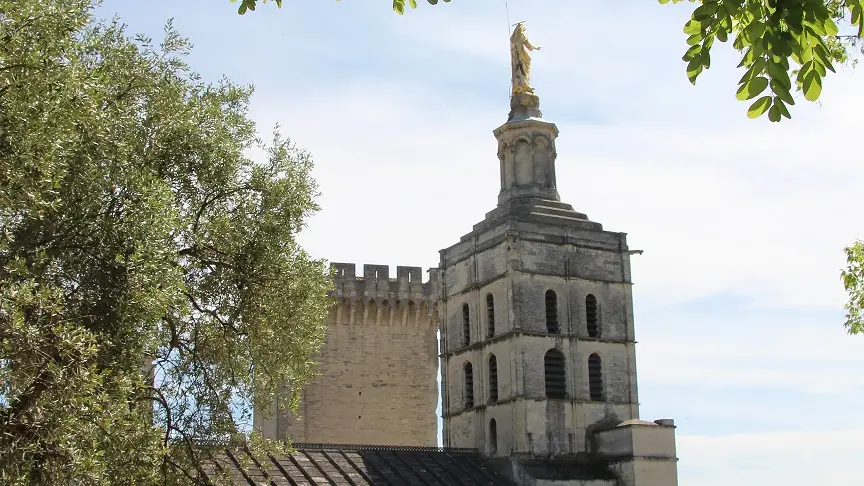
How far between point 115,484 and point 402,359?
25.7 m

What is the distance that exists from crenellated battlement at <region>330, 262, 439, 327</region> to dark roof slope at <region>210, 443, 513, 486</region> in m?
11.3

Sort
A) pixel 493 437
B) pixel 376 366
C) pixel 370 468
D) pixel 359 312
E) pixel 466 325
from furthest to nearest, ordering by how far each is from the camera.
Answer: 1. pixel 359 312
2. pixel 376 366
3. pixel 466 325
4. pixel 493 437
5. pixel 370 468

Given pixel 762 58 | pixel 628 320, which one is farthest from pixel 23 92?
pixel 628 320

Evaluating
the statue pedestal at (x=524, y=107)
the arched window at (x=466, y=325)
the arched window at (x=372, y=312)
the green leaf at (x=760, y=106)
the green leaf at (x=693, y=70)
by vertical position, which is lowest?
the green leaf at (x=760, y=106)

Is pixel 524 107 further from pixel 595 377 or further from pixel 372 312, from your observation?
pixel 372 312

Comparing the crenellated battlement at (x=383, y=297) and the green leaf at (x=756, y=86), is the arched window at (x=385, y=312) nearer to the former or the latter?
the crenellated battlement at (x=383, y=297)

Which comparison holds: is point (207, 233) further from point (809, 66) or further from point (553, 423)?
point (553, 423)

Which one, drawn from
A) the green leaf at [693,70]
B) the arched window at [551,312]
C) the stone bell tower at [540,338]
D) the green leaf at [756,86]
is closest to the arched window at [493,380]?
the stone bell tower at [540,338]

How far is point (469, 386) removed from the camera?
30797 mm

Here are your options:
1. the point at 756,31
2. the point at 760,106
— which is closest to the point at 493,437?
the point at 760,106

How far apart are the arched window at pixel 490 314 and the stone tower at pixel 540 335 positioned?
3 cm

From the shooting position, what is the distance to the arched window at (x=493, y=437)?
29127mm

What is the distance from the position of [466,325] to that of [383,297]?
910 centimetres

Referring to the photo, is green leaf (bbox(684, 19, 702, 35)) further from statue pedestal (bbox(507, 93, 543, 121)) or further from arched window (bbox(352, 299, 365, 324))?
arched window (bbox(352, 299, 365, 324))
